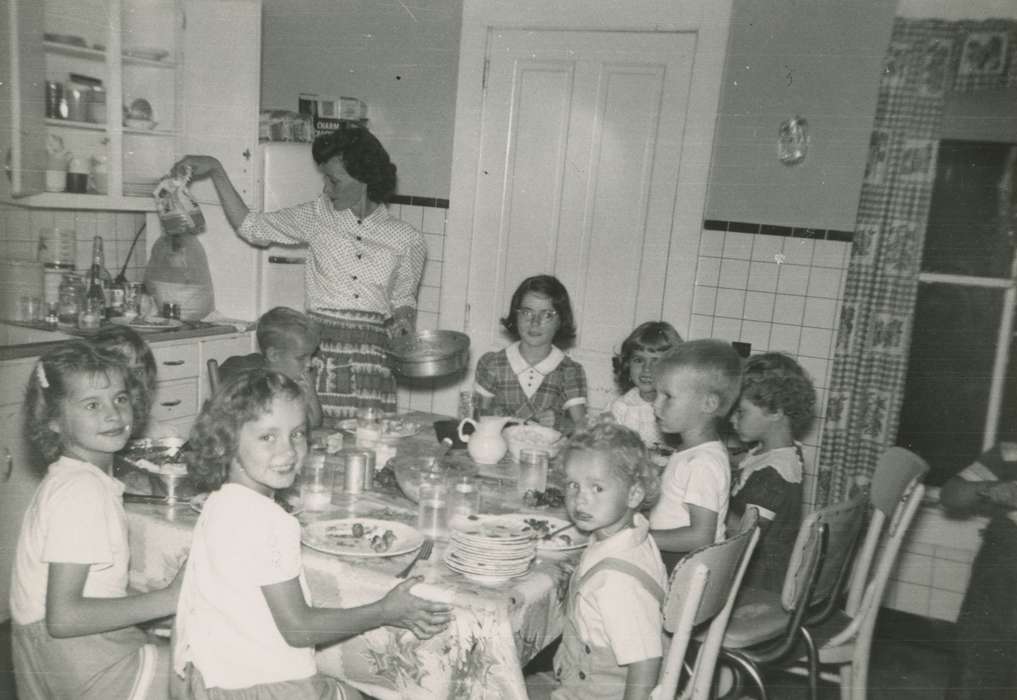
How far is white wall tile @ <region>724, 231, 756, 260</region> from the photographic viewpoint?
380 centimetres

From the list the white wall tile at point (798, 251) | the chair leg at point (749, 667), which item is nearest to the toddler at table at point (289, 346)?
the chair leg at point (749, 667)

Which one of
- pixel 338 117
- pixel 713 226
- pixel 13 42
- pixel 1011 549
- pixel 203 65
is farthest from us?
pixel 338 117

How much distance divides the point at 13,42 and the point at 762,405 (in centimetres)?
283

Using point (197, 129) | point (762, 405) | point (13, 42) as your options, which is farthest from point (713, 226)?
point (13, 42)

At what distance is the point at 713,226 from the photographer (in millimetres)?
3850

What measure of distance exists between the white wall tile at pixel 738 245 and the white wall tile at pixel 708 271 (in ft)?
0.20

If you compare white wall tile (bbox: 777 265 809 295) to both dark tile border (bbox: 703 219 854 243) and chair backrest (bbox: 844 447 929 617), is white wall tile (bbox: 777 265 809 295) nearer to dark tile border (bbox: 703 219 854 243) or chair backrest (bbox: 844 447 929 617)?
dark tile border (bbox: 703 219 854 243)

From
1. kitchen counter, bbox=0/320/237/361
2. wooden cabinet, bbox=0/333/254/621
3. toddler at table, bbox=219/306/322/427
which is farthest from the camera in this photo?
kitchen counter, bbox=0/320/237/361

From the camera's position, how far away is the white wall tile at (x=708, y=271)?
387cm

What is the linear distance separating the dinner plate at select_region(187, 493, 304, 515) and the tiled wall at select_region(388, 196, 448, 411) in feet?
8.10

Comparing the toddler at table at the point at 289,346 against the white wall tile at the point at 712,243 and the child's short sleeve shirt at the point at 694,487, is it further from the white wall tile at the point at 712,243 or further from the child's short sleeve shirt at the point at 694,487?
the white wall tile at the point at 712,243

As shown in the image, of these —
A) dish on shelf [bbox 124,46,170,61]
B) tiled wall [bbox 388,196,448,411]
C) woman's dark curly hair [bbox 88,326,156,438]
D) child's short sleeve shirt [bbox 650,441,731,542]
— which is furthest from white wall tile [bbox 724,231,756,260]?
dish on shelf [bbox 124,46,170,61]

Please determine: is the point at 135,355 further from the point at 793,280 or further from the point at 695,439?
the point at 793,280

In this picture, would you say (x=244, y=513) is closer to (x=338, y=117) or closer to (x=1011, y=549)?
(x=1011, y=549)
